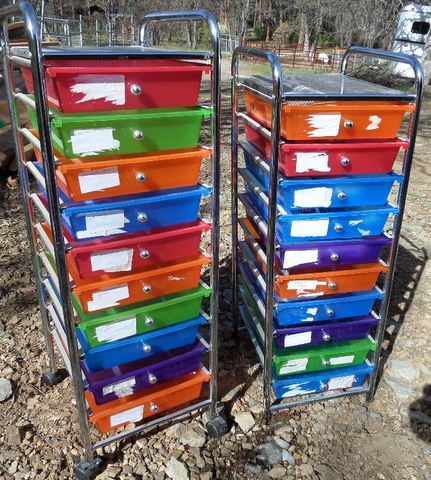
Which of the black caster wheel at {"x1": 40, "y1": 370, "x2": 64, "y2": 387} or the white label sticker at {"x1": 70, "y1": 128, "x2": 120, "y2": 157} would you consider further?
the black caster wheel at {"x1": 40, "y1": 370, "x2": 64, "y2": 387}

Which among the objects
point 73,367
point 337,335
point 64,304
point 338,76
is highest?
point 338,76

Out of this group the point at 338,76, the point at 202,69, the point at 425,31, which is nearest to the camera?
the point at 202,69

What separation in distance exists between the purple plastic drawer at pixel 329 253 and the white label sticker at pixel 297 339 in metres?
0.37

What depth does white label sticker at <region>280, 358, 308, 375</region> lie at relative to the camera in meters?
2.55

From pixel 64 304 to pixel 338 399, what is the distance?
1719 mm

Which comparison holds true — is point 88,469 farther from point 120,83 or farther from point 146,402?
point 120,83

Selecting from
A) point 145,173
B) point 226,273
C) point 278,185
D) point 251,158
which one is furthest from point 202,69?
point 226,273

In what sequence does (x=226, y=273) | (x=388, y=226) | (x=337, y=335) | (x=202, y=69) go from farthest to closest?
(x=388, y=226)
(x=226, y=273)
(x=337, y=335)
(x=202, y=69)

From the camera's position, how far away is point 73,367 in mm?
2033

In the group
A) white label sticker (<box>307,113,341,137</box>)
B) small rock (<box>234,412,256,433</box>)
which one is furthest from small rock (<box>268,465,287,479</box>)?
white label sticker (<box>307,113,341,137</box>)

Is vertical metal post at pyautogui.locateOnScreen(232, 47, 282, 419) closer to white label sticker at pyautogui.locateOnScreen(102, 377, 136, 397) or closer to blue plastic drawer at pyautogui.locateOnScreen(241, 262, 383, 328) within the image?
blue plastic drawer at pyautogui.locateOnScreen(241, 262, 383, 328)

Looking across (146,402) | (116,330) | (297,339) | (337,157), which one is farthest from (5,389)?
(337,157)

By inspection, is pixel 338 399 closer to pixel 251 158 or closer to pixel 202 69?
pixel 251 158

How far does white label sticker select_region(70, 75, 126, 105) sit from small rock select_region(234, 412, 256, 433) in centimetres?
180
